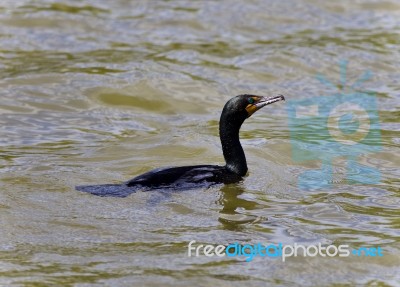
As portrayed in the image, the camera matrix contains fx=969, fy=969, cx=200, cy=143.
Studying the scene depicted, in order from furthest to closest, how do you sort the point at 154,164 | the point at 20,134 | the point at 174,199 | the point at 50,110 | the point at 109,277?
the point at 50,110 → the point at 20,134 → the point at 154,164 → the point at 174,199 → the point at 109,277

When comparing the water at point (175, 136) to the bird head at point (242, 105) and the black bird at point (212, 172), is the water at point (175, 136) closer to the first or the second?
the black bird at point (212, 172)

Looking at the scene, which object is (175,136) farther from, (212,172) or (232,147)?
(212,172)

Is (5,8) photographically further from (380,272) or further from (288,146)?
(380,272)

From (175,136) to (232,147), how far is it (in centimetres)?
168

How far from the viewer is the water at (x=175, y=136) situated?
688 cm

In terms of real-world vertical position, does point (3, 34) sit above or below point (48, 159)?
above

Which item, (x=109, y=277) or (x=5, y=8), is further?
(x=5, y=8)

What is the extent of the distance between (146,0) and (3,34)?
2.90m

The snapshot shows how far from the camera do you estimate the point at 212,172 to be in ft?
28.8

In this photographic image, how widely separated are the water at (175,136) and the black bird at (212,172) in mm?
92

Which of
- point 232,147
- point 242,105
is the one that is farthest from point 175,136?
point 242,105

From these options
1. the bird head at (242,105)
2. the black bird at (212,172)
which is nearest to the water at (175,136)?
the black bird at (212,172)

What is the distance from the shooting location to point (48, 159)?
32.0 ft

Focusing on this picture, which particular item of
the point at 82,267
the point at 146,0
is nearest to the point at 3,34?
the point at 146,0
